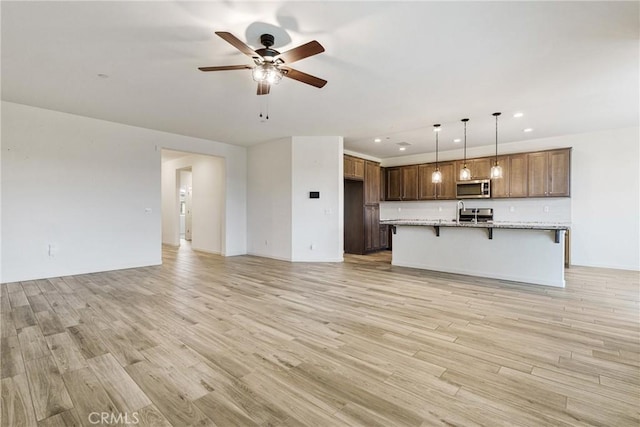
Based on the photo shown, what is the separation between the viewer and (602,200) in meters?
5.92

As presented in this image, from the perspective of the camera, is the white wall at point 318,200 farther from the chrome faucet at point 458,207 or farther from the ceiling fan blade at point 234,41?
the ceiling fan blade at point 234,41

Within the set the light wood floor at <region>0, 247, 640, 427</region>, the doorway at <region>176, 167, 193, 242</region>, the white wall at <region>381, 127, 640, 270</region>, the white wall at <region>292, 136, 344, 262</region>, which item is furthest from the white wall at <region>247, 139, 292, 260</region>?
the white wall at <region>381, 127, 640, 270</region>

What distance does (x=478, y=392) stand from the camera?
185 centimetres

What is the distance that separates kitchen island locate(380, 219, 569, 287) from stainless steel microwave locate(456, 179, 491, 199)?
1.88 m

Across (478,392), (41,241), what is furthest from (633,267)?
(41,241)

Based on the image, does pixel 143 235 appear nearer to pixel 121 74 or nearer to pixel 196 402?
pixel 121 74

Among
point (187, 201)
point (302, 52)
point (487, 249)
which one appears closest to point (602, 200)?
point (487, 249)

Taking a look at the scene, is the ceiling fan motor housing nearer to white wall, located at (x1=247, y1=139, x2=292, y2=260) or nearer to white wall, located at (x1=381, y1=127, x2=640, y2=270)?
white wall, located at (x1=247, y1=139, x2=292, y2=260)

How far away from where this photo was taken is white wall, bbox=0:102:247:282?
455 centimetres

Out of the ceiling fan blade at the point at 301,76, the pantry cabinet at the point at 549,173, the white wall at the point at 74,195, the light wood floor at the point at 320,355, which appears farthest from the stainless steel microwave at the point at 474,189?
the white wall at the point at 74,195

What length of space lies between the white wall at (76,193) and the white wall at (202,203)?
5.08ft

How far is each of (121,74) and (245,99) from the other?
1519 millimetres

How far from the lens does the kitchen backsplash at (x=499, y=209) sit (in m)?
6.41

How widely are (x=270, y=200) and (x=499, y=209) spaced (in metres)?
5.64
